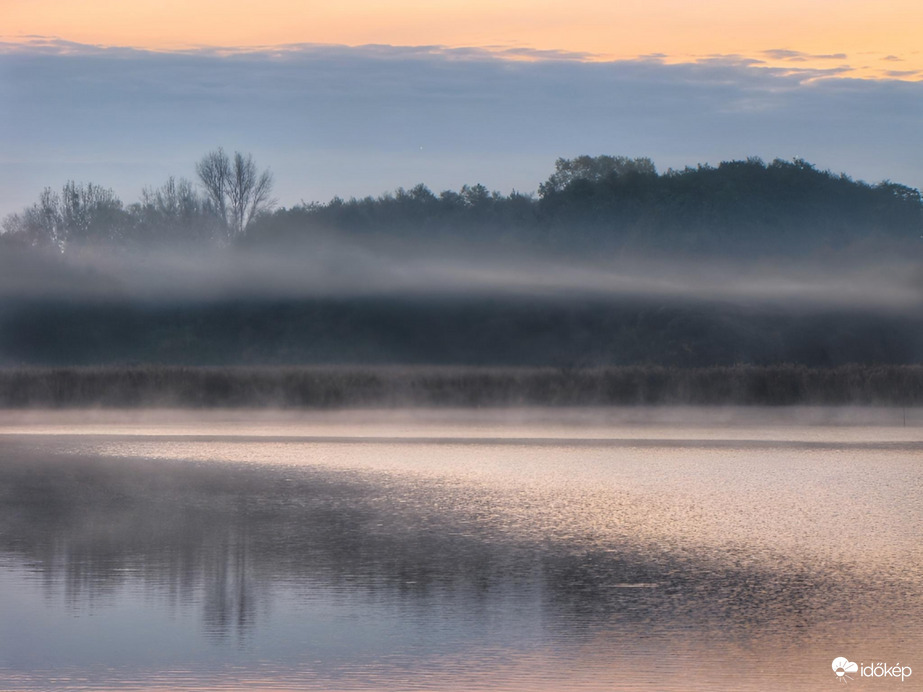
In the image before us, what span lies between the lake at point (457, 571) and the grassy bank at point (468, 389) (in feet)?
48.6

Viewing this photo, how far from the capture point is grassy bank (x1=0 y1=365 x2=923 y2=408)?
100ft

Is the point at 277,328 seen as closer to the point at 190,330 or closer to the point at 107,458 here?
the point at 190,330

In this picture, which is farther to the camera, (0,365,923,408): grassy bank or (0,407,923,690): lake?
(0,365,923,408): grassy bank

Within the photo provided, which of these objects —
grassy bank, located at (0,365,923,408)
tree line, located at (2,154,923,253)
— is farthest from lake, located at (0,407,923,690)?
tree line, located at (2,154,923,253)

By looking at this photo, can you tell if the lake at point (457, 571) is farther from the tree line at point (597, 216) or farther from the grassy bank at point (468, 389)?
the tree line at point (597, 216)

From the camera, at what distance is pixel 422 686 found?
5281 millimetres

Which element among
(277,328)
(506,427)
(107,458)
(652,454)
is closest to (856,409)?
(506,427)

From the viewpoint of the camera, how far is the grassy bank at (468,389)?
30562mm

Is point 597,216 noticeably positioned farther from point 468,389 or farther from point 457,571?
point 457,571

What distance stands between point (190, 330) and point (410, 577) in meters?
48.5

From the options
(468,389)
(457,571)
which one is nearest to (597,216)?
(468,389)

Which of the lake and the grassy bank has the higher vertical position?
the grassy bank

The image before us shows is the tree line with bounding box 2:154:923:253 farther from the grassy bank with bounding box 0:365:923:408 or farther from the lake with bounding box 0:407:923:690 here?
the lake with bounding box 0:407:923:690

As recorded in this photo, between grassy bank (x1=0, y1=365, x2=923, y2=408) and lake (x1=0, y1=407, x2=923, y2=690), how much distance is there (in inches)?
583
